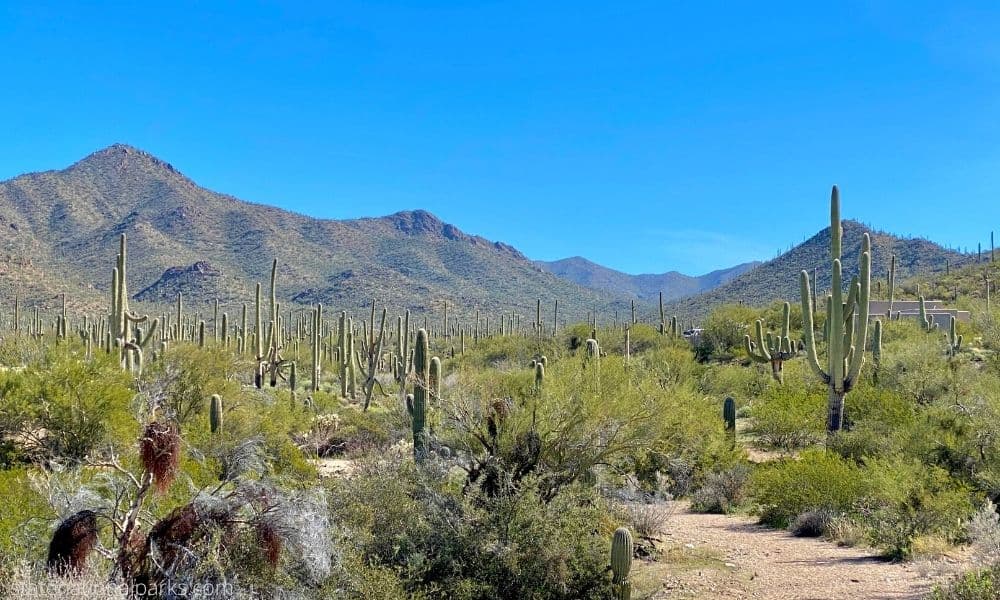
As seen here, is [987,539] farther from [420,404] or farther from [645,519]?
[420,404]

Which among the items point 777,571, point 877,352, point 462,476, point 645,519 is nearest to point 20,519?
point 462,476

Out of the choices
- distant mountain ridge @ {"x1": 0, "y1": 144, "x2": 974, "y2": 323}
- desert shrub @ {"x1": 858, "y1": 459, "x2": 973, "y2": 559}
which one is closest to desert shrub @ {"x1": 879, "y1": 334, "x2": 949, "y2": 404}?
desert shrub @ {"x1": 858, "y1": 459, "x2": 973, "y2": 559}

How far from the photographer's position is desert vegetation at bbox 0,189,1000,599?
6836mm

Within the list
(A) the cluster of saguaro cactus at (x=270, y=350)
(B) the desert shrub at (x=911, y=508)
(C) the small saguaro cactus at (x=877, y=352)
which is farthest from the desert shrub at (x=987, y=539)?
(A) the cluster of saguaro cactus at (x=270, y=350)

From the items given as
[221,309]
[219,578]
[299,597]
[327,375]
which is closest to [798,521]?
[299,597]

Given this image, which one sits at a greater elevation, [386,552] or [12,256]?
[12,256]

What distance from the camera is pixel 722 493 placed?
49.3ft

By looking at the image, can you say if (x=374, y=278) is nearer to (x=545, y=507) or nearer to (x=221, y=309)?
(x=221, y=309)

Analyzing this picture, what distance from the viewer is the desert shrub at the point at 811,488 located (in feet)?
41.0

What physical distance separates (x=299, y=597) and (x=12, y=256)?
84.3 metres

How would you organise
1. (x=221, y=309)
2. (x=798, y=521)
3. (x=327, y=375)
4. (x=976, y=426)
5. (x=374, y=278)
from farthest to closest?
(x=374, y=278), (x=221, y=309), (x=327, y=375), (x=976, y=426), (x=798, y=521)

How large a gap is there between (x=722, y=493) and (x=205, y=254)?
106762 mm

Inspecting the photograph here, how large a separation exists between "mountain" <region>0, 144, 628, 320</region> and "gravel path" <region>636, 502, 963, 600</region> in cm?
6995

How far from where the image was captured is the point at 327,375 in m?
39.8
